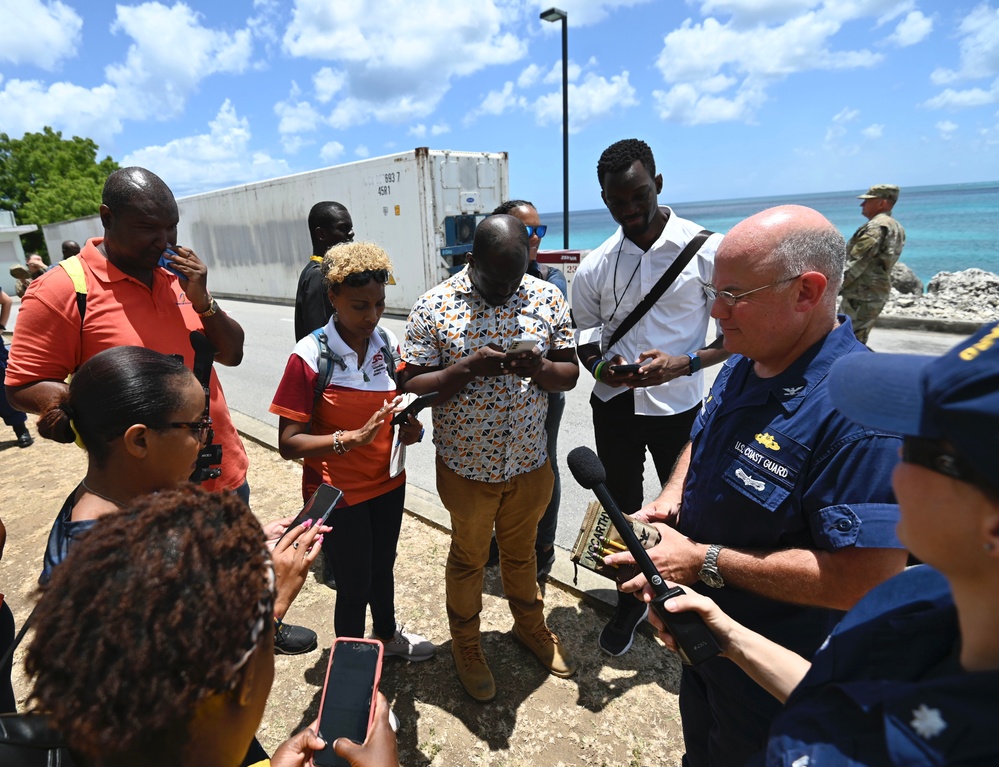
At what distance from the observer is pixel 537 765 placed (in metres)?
2.47

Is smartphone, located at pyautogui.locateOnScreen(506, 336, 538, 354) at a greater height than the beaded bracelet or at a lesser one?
greater

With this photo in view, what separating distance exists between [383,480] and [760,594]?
5.77ft

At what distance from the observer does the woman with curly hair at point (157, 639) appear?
0.84 m

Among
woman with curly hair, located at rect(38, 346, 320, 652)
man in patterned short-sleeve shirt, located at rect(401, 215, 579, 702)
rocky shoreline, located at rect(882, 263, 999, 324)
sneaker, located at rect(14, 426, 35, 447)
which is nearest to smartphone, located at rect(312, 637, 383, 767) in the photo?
woman with curly hair, located at rect(38, 346, 320, 652)

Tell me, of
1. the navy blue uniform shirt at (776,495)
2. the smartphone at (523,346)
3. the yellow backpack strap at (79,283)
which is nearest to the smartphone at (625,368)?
the smartphone at (523,346)

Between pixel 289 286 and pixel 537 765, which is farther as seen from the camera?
pixel 289 286

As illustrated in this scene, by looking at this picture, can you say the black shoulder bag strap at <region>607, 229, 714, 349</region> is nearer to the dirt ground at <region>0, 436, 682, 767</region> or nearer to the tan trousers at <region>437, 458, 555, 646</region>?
the tan trousers at <region>437, 458, 555, 646</region>

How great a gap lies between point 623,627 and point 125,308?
2.95m

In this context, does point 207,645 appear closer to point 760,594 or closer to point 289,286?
point 760,594

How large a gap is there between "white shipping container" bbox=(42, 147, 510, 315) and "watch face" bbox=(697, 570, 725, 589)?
424 inches

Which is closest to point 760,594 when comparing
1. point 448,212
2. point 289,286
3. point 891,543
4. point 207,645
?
point 891,543

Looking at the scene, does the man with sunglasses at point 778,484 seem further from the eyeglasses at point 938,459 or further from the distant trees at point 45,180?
the distant trees at point 45,180

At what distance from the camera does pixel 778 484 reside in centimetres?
161

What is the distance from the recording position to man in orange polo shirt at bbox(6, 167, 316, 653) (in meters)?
2.38
